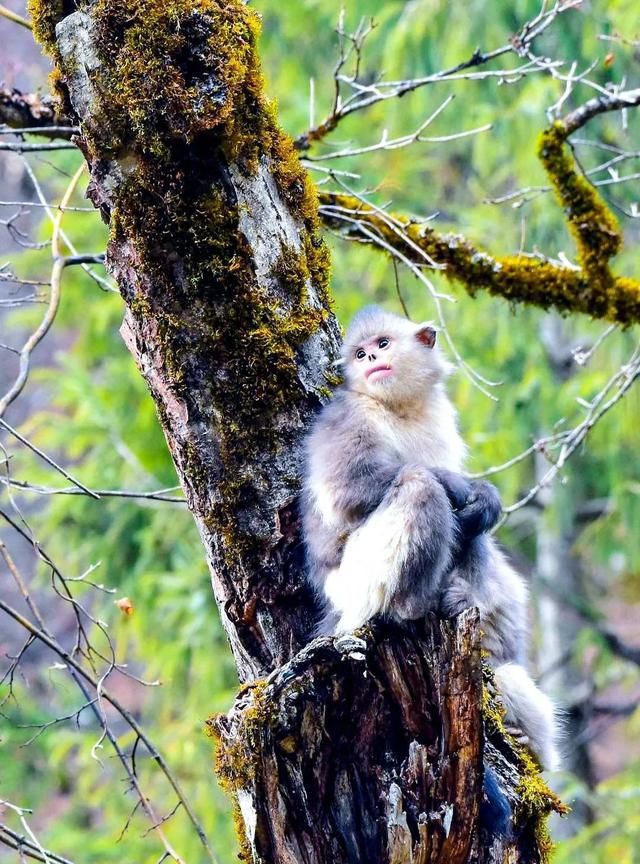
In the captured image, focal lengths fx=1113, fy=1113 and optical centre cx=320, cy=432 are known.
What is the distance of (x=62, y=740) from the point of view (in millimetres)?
10828

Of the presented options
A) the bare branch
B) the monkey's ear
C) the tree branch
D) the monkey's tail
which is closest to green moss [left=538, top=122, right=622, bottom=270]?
the bare branch

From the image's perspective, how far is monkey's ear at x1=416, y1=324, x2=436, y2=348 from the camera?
4703 millimetres

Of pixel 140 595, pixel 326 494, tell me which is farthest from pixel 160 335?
pixel 140 595

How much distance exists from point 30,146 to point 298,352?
164 cm

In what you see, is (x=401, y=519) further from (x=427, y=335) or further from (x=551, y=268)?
(x=551, y=268)

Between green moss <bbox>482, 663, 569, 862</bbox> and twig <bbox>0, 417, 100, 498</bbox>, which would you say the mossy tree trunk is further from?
twig <bbox>0, 417, 100, 498</bbox>

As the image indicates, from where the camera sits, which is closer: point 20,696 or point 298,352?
point 298,352

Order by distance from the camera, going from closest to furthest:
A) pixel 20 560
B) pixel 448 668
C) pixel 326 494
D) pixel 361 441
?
pixel 448 668 < pixel 326 494 < pixel 361 441 < pixel 20 560

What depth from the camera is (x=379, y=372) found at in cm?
427

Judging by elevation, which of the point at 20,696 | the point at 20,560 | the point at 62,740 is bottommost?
the point at 62,740

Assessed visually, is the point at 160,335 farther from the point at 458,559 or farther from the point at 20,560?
the point at 20,560

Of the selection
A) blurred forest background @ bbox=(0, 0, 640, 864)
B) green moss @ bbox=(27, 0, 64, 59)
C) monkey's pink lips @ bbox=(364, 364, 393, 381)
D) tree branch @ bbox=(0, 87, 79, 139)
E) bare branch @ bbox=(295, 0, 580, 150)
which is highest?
blurred forest background @ bbox=(0, 0, 640, 864)

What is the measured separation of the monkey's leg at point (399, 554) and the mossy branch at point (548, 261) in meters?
1.49

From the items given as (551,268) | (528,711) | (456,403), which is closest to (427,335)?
(551,268)
